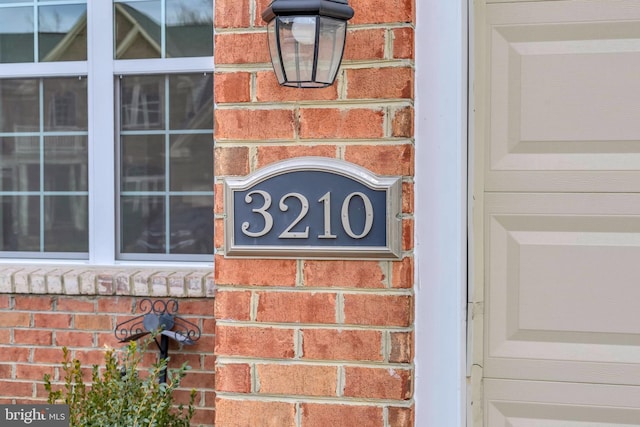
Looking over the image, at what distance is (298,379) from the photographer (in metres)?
1.80

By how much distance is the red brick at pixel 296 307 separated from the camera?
179 cm

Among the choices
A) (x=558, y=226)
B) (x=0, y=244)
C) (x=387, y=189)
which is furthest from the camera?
(x=0, y=244)

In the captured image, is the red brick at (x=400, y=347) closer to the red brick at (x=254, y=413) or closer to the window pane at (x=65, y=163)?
the red brick at (x=254, y=413)

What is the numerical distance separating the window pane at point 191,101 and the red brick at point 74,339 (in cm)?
96

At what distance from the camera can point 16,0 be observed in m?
3.04

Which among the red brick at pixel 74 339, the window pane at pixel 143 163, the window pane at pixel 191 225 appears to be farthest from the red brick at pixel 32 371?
the window pane at pixel 143 163

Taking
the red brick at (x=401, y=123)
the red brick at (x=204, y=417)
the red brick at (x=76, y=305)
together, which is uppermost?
the red brick at (x=401, y=123)

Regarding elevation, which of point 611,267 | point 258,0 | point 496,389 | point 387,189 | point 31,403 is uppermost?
point 258,0

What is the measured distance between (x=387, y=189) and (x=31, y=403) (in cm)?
199

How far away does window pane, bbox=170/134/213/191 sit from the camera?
292 centimetres

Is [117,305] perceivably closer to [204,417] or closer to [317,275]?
[204,417]

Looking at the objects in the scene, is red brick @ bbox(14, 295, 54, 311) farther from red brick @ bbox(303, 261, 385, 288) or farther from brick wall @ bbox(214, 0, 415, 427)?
red brick @ bbox(303, 261, 385, 288)

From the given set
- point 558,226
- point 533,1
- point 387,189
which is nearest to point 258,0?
point 387,189

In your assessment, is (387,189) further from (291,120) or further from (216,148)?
(216,148)
